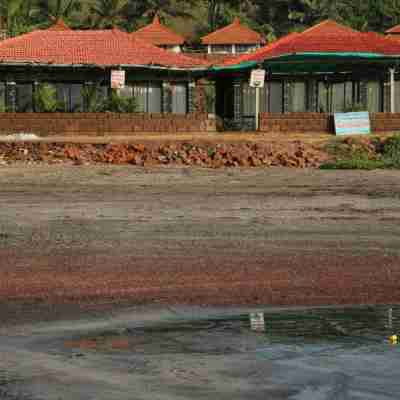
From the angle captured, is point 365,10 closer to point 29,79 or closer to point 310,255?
point 29,79

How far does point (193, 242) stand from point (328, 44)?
27400 mm

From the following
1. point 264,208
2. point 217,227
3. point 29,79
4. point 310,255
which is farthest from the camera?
point 29,79

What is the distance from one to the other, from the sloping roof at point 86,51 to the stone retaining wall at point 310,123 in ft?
20.1

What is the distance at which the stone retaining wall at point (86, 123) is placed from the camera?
37062 millimetres

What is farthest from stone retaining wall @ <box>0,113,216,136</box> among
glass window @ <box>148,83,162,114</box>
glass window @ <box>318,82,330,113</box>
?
glass window @ <box>318,82,330,113</box>

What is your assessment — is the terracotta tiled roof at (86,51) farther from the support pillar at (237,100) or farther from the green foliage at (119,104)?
the support pillar at (237,100)

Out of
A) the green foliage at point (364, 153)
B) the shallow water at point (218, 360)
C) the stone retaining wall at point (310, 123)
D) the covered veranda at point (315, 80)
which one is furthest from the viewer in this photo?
the covered veranda at point (315, 80)

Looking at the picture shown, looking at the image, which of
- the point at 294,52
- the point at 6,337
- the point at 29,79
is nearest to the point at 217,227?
the point at 6,337

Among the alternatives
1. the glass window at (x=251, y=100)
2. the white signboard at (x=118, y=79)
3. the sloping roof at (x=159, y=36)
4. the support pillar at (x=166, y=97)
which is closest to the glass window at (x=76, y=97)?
the white signboard at (x=118, y=79)

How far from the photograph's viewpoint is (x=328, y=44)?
4075cm

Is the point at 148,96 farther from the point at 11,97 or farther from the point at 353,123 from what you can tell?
the point at 353,123

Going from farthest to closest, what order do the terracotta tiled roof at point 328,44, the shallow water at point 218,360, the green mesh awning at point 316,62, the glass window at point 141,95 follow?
1. the glass window at point 141,95
2. the terracotta tiled roof at point 328,44
3. the green mesh awning at point 316,62
4. the shallow water at point 218,360

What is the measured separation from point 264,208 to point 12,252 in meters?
6.19

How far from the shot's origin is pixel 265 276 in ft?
39.1
